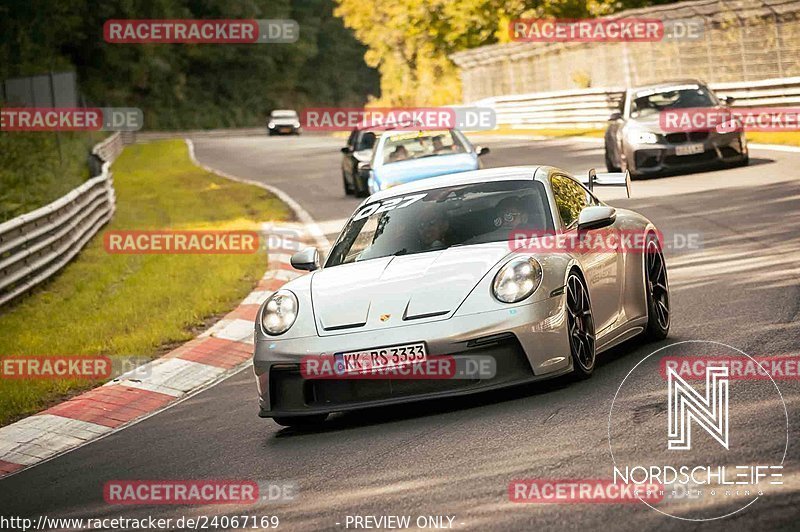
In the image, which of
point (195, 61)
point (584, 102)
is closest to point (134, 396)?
point (584, 102)

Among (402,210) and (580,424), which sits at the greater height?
(402,210)

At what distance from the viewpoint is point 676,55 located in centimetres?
3678

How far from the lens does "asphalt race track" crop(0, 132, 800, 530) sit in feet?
18.0

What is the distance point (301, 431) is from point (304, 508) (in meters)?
2.03

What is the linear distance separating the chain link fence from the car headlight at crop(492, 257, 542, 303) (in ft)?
80.6

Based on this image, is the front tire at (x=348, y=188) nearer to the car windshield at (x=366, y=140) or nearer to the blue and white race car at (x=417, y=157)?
the car windshield at (x=366, y=140)

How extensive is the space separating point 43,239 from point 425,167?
5801 millimetres

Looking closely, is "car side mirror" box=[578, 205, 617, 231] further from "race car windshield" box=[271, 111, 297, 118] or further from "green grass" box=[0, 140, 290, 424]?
"race car windshield" box=[271, 111, 297, 118]

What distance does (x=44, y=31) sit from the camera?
226 ft

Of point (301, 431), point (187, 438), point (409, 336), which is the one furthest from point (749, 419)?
point (187, 438)

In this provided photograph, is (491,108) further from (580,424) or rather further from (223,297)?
(580,424)

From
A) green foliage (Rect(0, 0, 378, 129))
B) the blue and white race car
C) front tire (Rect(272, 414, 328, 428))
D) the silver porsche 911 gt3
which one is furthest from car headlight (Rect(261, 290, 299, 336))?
green foliage (Rect(0, 0, 378, 129))

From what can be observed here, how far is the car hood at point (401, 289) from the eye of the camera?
7543 millimetres

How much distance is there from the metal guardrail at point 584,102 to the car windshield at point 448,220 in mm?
19269
